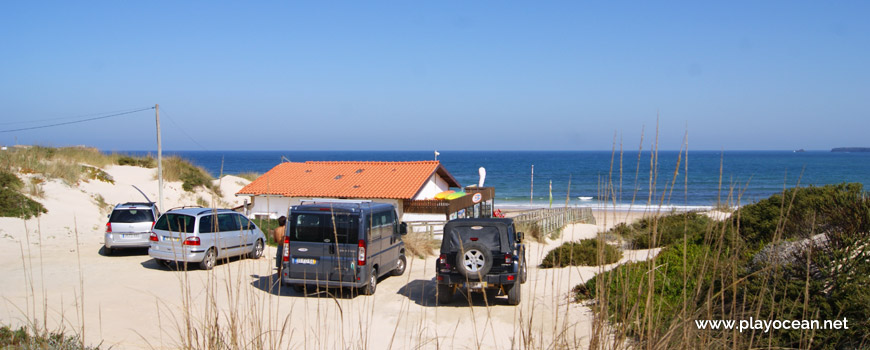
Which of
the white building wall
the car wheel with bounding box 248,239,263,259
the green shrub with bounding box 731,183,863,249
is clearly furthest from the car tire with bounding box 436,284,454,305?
the white building wall

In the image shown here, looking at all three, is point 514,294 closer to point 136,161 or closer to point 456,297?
point 456,297

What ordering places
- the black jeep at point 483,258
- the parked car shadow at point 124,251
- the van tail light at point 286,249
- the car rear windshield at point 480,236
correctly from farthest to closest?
→ the parked car shadow at point 124,251
the van tail light at point 286,249
the car rear windshield at point 480,236
the black jeep at point 483,258

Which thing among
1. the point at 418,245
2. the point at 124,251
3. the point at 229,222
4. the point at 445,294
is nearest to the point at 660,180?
the point at 445,294

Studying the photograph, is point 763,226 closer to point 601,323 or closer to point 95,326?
point 601,323

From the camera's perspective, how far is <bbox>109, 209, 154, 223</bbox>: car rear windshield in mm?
15586

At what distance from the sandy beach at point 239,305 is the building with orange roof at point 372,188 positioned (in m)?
6.63

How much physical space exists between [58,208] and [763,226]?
75.1 ft

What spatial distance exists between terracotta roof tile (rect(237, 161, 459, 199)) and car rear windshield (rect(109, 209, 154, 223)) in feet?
31.3

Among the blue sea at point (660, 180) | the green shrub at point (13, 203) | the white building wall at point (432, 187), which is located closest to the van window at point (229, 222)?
the blue sea at point (660, 180)

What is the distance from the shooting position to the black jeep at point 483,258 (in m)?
9.98

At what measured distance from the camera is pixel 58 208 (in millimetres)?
21406

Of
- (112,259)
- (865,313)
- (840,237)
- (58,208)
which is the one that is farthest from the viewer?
(58,208)

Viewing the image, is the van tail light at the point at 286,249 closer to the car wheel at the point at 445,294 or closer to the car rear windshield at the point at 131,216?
the car wheel at the point at 445,294

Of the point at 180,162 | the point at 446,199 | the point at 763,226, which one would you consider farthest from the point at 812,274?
the point at 180,162
